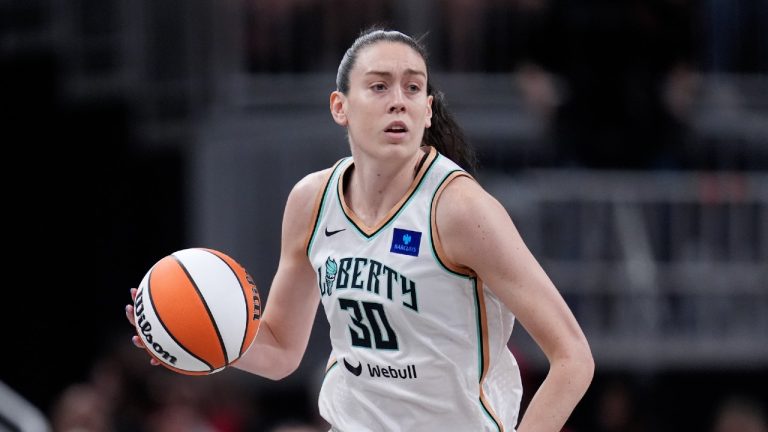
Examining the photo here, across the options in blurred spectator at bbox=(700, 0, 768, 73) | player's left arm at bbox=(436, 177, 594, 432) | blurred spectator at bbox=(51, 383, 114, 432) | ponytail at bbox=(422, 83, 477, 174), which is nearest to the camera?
player's left arm at bbox=(436, 177, 594, 432)

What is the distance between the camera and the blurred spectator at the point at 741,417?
11.5 metres

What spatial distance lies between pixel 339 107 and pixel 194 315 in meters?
0.91

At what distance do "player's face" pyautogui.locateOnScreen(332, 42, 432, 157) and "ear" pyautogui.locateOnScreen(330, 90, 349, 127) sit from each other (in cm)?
13

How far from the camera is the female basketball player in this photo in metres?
5.16

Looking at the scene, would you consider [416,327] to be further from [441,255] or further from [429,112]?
[429,112]

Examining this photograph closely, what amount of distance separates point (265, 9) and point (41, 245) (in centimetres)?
315

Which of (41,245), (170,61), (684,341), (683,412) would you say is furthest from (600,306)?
(41,245)

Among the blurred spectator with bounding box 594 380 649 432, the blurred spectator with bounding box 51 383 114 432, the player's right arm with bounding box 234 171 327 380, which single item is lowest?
the blurred spectator with bounding box 594 380 649 432

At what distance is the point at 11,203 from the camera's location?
45.5ft

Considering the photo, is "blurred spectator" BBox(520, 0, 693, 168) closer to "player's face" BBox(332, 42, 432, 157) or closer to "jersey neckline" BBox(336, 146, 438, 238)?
"jersey neckline" BBox(336, 146, 438, 238)

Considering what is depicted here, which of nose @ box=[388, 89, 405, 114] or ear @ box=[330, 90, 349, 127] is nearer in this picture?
nose @ box=[388, 89, 405, 114]

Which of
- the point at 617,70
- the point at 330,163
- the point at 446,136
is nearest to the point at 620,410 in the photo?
the point at 617,70

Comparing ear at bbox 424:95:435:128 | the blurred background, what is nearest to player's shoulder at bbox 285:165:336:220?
ear at bbox 424:95:435:128

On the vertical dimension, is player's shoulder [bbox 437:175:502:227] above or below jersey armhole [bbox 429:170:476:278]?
above
